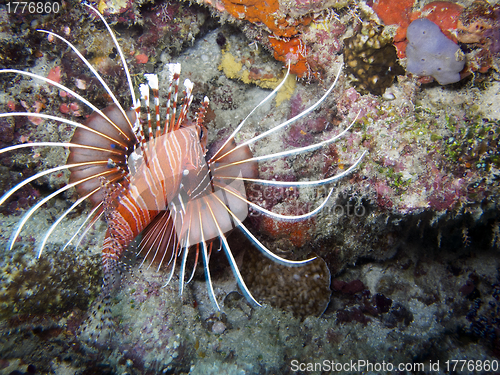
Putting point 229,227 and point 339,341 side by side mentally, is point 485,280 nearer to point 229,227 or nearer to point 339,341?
point 339,341

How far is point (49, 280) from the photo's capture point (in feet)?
8.47

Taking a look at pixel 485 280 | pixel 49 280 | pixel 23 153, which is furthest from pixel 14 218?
pixel 485 280

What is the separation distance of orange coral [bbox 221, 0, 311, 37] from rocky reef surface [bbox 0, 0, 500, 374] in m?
0.02

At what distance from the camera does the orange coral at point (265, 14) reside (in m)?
2.79

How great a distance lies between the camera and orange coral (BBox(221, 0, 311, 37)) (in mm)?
2795

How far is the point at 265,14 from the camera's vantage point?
9.34 ft

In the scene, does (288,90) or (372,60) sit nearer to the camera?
(372,60)

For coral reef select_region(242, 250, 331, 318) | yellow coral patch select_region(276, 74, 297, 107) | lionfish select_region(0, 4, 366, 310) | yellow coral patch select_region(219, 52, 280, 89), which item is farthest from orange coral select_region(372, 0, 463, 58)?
coral reef select_region(242, 250, 331, 318)

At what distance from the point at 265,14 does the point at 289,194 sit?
2.08m

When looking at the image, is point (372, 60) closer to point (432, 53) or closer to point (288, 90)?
point (432, 53)

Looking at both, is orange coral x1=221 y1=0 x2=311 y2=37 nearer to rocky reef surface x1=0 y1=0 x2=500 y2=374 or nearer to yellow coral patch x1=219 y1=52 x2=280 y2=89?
rocky reef surface x1=0 y1=0 x2=500 y2=374

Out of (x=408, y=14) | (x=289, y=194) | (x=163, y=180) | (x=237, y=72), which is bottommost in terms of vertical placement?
(x=289, y=194)

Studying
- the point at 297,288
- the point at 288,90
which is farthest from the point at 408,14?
the point at 297,288

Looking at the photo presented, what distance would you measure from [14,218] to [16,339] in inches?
61.0
